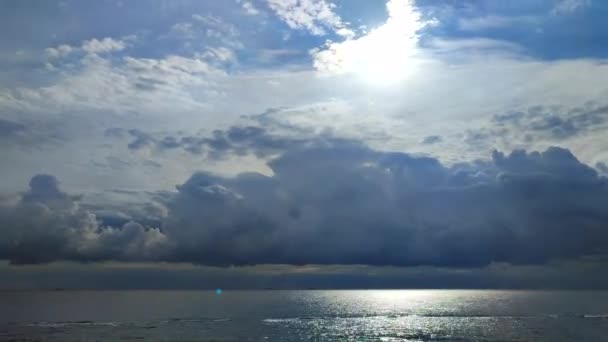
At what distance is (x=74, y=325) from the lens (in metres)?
196

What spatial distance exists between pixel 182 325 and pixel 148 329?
17392 millimetres

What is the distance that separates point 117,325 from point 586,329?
17428 centimetres

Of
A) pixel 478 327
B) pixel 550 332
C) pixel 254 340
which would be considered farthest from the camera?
pixel 478 327

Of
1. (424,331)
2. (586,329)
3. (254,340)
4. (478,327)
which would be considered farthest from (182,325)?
(586,329)

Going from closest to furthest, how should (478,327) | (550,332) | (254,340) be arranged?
(254,340) → (550,332) → (478,327)

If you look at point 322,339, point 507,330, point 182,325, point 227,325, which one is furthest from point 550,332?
point 182,325

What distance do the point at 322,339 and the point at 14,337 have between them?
3669 inches

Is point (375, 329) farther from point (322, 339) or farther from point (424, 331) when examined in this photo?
point (322, 339)

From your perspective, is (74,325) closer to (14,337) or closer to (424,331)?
(14,337)

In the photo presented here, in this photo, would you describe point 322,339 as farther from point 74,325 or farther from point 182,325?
point 74,325

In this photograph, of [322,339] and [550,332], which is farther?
[550,332]

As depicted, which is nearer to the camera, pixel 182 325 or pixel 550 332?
pixel 550 332

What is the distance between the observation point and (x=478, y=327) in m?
192

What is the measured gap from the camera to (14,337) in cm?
15425
